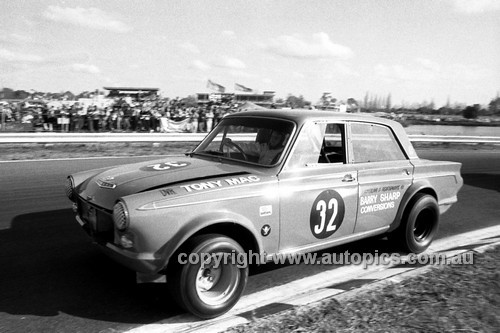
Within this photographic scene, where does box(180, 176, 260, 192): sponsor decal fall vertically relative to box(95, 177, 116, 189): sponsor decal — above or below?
above

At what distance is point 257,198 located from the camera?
3.37 meters

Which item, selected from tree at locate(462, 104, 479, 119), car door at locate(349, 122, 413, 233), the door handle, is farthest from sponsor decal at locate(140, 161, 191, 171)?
tree at locate(462, 104, 479, 119)

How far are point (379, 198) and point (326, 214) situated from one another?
0.80m

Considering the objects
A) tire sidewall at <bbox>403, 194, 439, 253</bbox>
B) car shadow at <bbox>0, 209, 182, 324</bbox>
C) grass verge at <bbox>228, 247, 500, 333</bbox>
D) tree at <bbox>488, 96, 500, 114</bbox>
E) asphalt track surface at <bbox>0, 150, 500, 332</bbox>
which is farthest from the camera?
tree at <bbox>488, 96, 500, 114</bbox>

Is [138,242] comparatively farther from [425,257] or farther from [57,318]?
[425,257]

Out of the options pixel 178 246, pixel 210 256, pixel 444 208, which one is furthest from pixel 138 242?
pixel 444 208

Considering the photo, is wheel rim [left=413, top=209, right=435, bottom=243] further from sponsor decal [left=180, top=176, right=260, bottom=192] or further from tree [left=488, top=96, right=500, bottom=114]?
tree [left=488, top=96, right=500, bottom=114]

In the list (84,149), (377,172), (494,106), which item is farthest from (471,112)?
(377,172)

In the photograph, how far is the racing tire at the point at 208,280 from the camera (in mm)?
3031

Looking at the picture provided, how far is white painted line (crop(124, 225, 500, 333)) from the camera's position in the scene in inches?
120

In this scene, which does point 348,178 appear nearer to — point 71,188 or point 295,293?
point 295,293

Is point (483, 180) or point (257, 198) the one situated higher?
point (257, 198)

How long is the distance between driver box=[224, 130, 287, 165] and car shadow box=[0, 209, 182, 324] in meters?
1.51

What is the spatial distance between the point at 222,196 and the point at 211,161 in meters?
1.03
